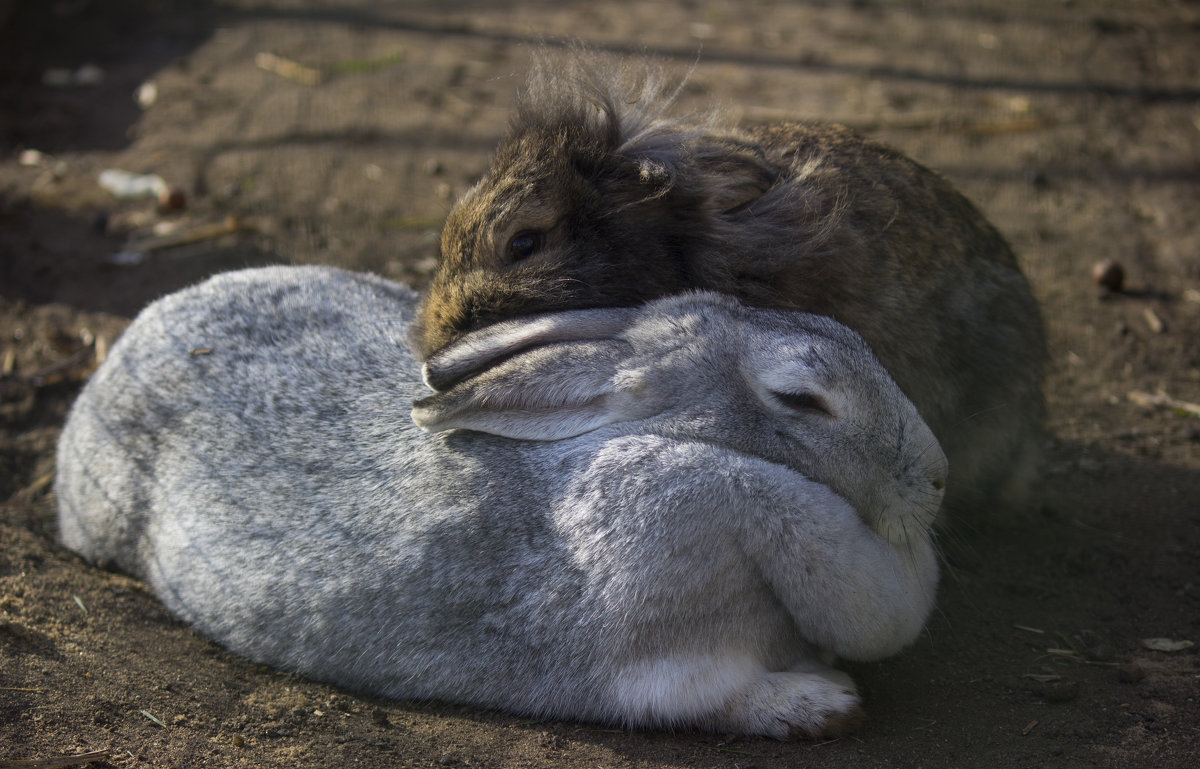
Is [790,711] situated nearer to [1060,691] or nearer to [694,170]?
[1060,691]

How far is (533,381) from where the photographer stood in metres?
3.33

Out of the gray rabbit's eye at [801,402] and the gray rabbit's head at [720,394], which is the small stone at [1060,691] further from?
the gray rabbit's eye at [801,402]

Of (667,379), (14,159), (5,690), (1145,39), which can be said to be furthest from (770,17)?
(5,690)

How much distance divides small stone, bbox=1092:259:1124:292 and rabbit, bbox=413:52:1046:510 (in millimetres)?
1731

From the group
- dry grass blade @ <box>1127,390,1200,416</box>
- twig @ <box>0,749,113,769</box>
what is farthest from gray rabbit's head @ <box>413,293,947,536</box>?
dry grass blade @ <box>1127,390,1200,416</box>

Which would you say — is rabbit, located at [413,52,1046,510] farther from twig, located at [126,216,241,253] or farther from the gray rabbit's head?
twig, located at [126,216,241,253]

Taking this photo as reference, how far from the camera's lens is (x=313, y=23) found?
9438 mm

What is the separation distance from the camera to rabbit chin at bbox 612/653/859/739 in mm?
3238

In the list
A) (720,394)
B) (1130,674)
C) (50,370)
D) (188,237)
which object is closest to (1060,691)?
(1130,674)

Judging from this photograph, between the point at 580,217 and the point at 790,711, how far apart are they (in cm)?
179

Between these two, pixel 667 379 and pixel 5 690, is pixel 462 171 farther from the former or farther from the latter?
pixel 5 690

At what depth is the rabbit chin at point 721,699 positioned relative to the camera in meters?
3.24

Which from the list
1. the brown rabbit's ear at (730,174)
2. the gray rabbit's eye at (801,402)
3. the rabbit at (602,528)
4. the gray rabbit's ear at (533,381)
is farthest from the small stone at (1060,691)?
the brown rabbit's ear at (730,174)

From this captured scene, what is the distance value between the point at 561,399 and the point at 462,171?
397cm
